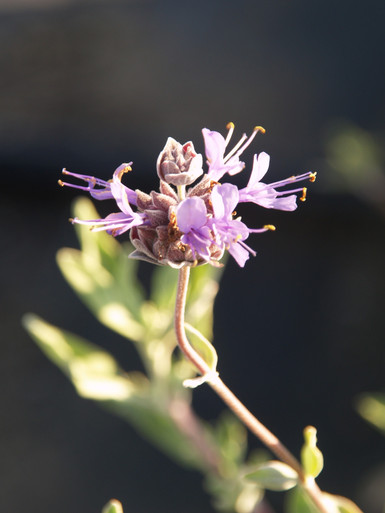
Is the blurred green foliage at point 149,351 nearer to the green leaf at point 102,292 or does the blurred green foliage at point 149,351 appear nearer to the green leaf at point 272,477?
the green leaf at point 102,292

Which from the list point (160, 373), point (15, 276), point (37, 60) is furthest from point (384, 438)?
point (37, 60)

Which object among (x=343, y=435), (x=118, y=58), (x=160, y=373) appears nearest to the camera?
(x=160, y=373)

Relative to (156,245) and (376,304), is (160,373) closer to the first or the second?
(156,245)

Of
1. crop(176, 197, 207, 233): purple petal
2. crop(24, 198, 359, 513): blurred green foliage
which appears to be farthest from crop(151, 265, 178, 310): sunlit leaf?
crop(176, 197, 207, 233): purple petal

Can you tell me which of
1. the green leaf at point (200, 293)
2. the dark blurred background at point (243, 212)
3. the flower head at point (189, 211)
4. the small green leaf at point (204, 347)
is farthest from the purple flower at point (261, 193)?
the dark blurred background at point (243, 212)

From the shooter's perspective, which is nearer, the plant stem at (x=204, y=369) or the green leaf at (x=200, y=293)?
the plant stem at (x=204, y=369)

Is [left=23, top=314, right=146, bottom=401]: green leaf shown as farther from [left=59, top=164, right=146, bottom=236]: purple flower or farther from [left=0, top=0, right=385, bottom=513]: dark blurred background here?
[left=0, top=0, right=385, bottom=513]: dark blurred background
